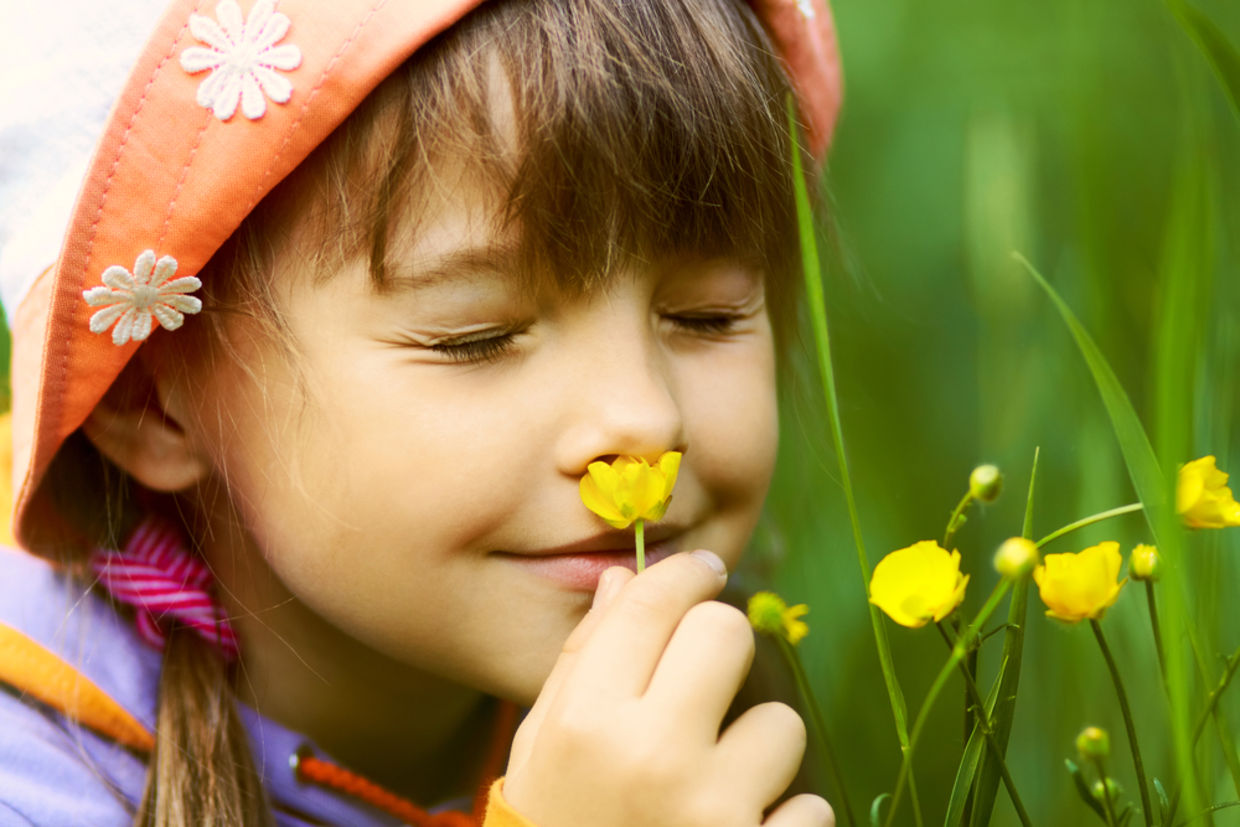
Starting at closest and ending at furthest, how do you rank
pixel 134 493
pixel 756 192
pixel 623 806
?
pixel 623 806
pixel 756 192
pixel 134 493

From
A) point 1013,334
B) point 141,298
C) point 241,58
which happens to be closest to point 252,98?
point 241,58

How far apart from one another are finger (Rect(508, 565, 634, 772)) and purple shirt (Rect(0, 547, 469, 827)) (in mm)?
362

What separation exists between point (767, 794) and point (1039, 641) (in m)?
0.50

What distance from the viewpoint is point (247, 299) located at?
74 centimetres

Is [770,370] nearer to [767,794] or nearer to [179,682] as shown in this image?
[767,794]

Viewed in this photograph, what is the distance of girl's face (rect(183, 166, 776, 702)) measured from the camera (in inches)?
27.4

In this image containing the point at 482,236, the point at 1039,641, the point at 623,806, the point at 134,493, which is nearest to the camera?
the point at 623,806

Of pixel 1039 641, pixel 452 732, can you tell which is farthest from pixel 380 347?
pixel 1039 641

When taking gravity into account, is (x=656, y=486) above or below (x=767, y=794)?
above

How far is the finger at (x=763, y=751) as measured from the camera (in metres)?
0.61

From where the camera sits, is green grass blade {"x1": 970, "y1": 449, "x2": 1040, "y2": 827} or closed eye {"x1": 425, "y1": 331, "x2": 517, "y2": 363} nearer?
green grass blade {"x1": 970, "y1": 449, "x2": 1040, "y2": 827}

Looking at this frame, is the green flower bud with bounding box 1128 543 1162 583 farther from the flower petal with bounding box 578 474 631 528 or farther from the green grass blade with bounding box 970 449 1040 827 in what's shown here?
the flower petal with bounding box 578 474 631 528

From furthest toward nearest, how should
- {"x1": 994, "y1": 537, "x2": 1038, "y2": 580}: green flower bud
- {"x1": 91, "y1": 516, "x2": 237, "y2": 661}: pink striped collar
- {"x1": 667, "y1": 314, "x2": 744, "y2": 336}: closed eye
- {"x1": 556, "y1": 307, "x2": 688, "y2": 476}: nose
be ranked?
{"x1": 91, "y1": 516, "x2": 237, "y2": 661}: pink striped collar
{"x1": 667, "y1": 314, "x2": 744, "y2": 336}: closed eye
{"x1": 556, "y1": 307, "x2": 688, "y2": 476}: nose
{"x1": 994, "y1": 537, "x2": 1038, "y2": 580}: green flower bud

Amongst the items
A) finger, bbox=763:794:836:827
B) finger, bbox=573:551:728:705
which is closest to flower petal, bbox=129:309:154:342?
finger, bbox=573:551:728:705
